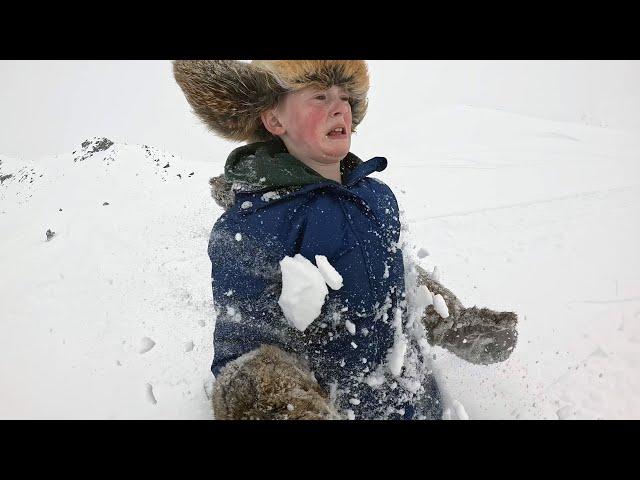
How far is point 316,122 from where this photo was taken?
1.33m

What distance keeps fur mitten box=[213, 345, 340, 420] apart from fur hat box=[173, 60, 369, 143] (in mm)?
789

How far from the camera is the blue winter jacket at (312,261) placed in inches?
48.9

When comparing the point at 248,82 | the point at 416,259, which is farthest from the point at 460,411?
the point at 416,259

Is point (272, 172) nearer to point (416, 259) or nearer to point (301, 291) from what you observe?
point (301, 291)

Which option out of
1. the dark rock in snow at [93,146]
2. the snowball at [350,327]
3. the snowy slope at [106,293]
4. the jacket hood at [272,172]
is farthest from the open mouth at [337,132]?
the dark rock in snow at [93,146]

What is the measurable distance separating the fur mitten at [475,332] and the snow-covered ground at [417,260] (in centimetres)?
22

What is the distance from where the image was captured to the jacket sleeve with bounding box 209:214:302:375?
47.9 inches

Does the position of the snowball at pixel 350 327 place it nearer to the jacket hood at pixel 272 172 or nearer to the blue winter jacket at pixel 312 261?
the blue winter jacket at pixel 312 261

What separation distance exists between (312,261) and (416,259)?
5.93ft

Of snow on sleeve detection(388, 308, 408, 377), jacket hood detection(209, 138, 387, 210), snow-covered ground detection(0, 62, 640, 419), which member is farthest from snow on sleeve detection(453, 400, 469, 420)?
jacket hood detection(209, 138, 387, 210)

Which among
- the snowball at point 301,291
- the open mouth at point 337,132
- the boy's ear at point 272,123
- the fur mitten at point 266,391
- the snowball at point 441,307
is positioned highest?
the boy's ear at point 272,123

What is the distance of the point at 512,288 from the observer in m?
3.02

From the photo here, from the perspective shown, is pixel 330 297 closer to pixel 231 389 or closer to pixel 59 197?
pixel 231 389

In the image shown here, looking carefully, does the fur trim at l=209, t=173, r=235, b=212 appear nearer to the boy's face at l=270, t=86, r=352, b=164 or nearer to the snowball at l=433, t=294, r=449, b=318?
the boy's face at l=270, t=86, r=352, b=164
